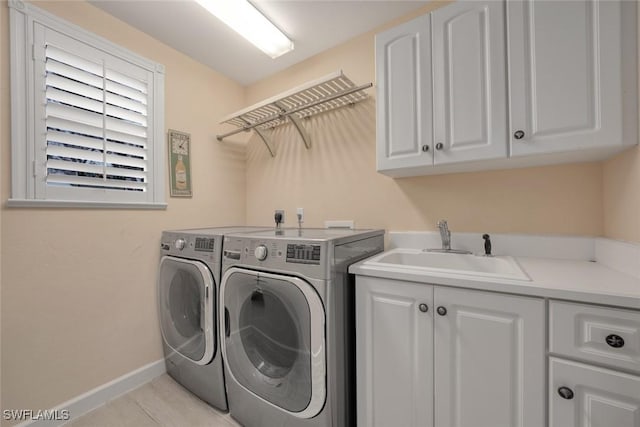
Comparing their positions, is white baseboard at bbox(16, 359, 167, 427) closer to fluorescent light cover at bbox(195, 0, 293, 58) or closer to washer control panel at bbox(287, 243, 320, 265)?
washer control panel at bbox(287, 243, 320, 265)

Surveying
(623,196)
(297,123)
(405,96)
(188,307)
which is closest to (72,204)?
(188,307)

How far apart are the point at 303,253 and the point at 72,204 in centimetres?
145

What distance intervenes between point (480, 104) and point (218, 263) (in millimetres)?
1627

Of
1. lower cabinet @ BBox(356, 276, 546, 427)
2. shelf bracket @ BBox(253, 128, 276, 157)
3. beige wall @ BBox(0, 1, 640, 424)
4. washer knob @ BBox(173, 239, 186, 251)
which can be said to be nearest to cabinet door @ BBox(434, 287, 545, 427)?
lower cabinet @ BBox(356, 276, 546, 427)

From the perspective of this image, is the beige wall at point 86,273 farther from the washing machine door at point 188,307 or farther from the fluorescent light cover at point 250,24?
the fluorescent light cover at point 250,24

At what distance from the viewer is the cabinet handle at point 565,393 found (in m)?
0.80

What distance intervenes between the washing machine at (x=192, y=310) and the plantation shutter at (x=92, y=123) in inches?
20.3

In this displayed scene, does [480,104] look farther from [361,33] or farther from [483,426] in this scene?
[483,426]

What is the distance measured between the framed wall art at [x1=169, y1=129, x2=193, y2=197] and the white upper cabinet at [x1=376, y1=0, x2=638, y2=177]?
160 cm

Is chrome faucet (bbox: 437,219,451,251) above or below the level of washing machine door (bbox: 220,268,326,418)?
above

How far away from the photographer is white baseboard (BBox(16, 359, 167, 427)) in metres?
1.42

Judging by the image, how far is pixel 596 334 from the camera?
2.57 feet

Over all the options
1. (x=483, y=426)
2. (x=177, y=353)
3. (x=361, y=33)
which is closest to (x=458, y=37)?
(x=361, y=33)

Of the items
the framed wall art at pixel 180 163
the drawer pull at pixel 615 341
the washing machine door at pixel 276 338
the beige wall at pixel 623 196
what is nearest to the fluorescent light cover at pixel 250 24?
the framed wall art at pixel 180 163
